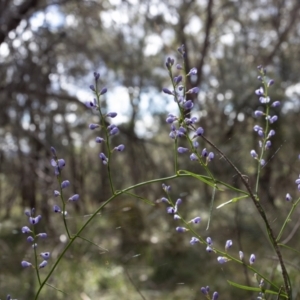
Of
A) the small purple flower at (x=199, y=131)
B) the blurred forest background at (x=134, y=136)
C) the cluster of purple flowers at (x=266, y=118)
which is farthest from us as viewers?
the blurred forest background at (x=134, y=136)

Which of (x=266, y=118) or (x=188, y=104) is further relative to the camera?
(x=266, y=118)

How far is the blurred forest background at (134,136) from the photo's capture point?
5.04m

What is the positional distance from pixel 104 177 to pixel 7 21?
336cm

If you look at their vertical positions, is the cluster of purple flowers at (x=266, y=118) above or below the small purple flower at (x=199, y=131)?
above

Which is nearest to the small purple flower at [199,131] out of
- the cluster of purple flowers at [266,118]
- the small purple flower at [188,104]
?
the small purple flower at [188,104]

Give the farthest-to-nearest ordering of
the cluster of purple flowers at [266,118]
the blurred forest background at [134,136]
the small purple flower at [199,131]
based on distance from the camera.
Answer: the blurred forest background at [134,136] → the cluster of purple flowers at [266,118] → the small purple flower at [199,131]

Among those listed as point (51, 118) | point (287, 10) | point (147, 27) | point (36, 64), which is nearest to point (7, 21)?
point (36, 64)

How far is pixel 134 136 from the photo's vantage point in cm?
713

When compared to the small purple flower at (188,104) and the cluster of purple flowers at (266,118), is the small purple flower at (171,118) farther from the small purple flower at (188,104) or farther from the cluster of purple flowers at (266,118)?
the cluster of purple flowers at (266,118)

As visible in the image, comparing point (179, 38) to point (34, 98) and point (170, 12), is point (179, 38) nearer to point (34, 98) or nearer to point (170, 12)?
point (170, 12)

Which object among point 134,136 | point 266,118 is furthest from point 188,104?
point 134,136

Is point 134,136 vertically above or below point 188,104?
above

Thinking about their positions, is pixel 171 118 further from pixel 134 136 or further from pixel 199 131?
pixel 134 136

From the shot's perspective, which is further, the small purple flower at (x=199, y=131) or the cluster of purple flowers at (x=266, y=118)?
the cluster of purple flowers at (x=266, y=118)
